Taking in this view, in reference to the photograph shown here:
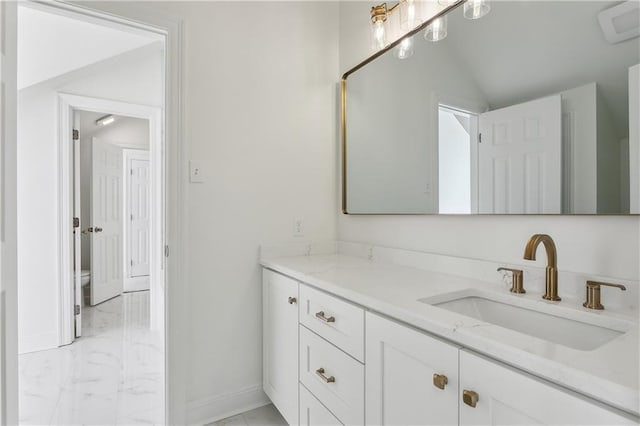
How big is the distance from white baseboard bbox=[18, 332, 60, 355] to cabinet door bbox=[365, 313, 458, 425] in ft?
9.46

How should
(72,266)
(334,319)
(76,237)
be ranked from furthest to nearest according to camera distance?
(76,237) < (72,266) < (334,319)

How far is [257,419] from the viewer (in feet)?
5.77

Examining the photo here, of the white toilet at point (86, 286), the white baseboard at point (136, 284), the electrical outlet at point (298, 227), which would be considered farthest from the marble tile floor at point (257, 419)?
the white baseboard at point (136, 284)

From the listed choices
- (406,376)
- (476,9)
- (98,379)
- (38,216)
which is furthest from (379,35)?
(38,216)

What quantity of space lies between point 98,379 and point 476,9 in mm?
3008

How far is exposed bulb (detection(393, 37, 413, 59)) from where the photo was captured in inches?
64.0

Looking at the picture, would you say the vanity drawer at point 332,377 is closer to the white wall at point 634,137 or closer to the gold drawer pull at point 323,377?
the gold drawer pull at point 323,377

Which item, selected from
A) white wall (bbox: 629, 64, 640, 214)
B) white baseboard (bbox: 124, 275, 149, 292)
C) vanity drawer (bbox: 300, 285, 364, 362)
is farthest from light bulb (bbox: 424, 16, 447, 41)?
white baseboard (bbox: 124, 275, 149, 292)

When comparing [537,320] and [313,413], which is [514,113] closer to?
[537,320]

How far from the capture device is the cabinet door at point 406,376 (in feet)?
2.67

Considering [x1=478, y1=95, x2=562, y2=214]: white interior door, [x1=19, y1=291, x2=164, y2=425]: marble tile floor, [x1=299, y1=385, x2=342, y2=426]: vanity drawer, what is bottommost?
[x1=19, y1=291, x2=164, y2=425]: marble tile floor

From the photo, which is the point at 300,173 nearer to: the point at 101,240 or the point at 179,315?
the point at 179,315

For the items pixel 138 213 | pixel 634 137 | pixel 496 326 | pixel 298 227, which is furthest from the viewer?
pixel 138 213

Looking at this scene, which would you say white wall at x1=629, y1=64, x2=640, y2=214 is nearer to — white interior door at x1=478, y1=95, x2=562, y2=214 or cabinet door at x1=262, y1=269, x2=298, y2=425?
white interior door at x1=478, y1=95, x2=562, y2=214
